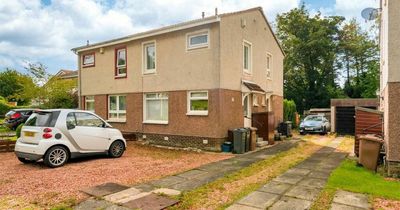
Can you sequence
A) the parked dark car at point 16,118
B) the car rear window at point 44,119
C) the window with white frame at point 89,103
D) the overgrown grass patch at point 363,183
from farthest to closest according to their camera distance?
the parked dark car at point 16,118
the window with white frame at point 89,103
the car rear window at point 44,119
the overgrown grass patch at point 363,183

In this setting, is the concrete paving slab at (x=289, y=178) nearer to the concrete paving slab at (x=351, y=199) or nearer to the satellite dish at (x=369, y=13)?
the concrete paving slab at (x=351, y=199)

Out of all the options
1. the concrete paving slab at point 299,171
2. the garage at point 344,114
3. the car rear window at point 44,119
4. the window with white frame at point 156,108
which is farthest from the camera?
the garage at point 344,114

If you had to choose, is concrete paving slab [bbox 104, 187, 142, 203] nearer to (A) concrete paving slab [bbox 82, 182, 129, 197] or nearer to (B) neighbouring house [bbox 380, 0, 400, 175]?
(A) concrete paving slab [bbox 82, 182, 129, 197]

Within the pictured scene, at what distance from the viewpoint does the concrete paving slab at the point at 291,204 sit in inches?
219

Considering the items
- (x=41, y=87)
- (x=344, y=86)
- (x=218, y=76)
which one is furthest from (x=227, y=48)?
(x=344, y=86)

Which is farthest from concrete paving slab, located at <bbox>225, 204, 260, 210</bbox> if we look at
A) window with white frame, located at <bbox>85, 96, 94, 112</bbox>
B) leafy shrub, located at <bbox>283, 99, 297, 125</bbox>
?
leafy shrub, located at <bbox>283, 99, 297, 125</bbox>

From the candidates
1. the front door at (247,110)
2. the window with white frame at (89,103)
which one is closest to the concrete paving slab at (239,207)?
the front door at (247,110)

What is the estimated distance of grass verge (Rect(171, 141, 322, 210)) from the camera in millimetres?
5797

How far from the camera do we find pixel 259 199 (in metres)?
6.05

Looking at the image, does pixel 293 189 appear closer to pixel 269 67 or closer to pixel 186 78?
pixel 186 78

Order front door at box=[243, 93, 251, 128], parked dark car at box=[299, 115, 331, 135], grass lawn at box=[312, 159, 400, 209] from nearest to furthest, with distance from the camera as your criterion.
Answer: grass lawn at box=[312, 159, 400, 209] → front door at box=[243, 93, 251, 128] → parked dark car at box=[299, 115, 331, 135]

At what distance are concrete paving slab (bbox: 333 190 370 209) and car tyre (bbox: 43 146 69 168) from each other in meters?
7.92

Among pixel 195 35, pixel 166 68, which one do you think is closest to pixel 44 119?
pixel 166 68

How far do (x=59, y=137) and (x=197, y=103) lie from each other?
20.7 ft
